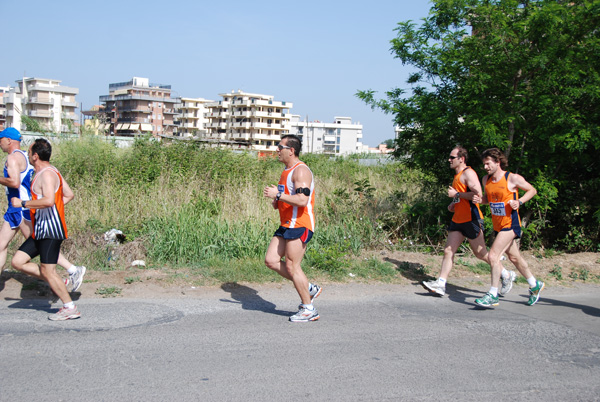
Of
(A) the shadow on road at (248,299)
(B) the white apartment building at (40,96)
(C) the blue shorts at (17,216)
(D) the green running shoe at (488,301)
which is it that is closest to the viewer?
(C) the blue shorts at (17,216)

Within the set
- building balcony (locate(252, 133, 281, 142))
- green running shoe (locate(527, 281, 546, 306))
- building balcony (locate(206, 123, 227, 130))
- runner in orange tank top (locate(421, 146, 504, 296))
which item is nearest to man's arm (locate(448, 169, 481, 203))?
runner in orange tank top (locate(421, 146, 504, 296))

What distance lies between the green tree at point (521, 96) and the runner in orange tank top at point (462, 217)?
92.2 inches

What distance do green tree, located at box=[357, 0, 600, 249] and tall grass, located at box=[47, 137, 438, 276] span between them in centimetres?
185

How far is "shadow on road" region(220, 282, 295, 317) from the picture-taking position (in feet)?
20.8

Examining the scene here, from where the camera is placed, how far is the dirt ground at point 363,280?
22.4 ft

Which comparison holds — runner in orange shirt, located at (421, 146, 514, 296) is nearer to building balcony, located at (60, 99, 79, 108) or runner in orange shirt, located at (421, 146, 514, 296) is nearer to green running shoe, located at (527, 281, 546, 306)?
green running shoe, located at (527, 281, 546, 306)

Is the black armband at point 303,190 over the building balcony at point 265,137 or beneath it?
beneath

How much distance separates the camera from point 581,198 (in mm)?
10719

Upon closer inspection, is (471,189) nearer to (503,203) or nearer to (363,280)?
(503,203)

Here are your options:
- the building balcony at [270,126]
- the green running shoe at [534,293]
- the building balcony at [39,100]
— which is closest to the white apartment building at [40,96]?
the building balcony at [39,100]

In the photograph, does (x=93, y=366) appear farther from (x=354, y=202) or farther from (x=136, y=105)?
(x=136, y=105)

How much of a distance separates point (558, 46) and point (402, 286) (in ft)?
17.2

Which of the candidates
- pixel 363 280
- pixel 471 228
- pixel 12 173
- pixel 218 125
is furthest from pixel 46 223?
pixel 218 125

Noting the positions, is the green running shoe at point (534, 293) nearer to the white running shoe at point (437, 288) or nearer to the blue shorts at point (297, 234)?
the white running shoe at point (437, 288)
